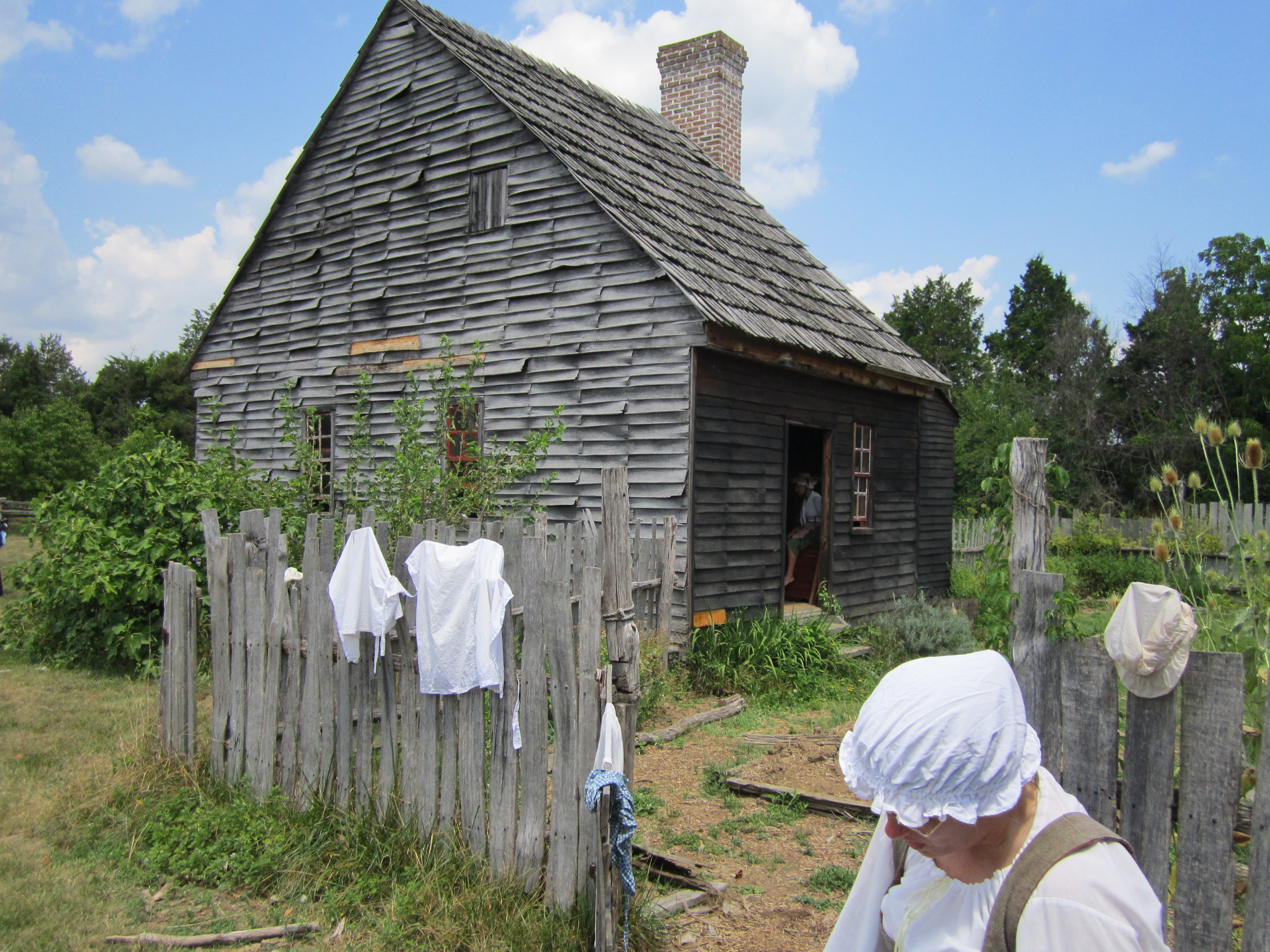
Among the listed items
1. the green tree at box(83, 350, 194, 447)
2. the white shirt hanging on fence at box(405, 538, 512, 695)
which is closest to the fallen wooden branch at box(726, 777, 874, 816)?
the white shirt hanging on fence at box(405, 538, 512, 695)

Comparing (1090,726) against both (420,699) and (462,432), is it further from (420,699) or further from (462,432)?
(462,432)

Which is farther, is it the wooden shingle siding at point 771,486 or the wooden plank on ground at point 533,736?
the wooden shingle siding at point 771,486

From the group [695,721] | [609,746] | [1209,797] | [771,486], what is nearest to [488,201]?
[771,486]

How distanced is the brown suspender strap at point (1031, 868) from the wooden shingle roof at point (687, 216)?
7595 millimetres

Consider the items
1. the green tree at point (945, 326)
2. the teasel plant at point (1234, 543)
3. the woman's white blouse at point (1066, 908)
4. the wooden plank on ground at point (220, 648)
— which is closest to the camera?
the woman's white blouse at point (1066, 908)

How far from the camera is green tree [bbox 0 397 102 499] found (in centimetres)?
2803

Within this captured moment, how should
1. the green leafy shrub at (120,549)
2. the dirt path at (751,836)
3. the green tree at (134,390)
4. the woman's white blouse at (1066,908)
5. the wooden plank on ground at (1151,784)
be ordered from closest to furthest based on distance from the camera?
the woman's white blouse at (1066,908) → the wooden plank on ground at (1151,784) → the dirt path at (751,836) → the green leafy shrub at (120,549) → the green tree at (134,390)

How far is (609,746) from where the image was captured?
3.51 metres

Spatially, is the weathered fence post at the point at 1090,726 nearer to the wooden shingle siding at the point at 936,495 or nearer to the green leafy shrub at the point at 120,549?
the green leafy shrub at the point at 120,549

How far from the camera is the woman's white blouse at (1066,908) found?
138 cm

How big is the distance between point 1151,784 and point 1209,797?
6.8 inches

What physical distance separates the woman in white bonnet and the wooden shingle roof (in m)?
7.47

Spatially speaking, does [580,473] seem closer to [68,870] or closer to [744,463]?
[744,463]

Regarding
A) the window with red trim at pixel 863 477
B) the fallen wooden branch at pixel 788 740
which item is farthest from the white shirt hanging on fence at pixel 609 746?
the window with red trim at pixel 863 477
